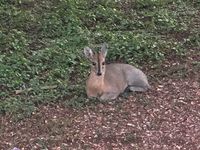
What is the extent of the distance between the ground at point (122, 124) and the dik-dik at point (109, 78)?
150 mm

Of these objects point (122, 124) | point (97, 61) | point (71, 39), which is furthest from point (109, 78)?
point (71, 39)

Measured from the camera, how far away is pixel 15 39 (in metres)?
9.36

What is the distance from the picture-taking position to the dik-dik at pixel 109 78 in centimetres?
777

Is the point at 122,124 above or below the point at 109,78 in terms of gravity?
below

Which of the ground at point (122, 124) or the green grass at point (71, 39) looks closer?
the ground at point (122, 124)

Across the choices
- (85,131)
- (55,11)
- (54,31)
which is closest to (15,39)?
(54,31)

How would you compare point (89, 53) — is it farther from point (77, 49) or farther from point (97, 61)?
point (77, 49)

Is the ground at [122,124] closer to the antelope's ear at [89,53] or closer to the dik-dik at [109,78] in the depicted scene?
the dik-dik at [109,78]

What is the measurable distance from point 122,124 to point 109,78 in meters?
1.06

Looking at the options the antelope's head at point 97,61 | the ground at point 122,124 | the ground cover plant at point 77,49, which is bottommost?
the ground at point 122,124

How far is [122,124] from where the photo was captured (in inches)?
281

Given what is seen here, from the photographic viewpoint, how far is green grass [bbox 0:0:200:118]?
7840 millimetres

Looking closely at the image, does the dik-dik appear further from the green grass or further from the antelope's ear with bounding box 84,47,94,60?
the green grass

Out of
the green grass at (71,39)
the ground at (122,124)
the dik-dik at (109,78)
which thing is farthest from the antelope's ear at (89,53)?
the ground at (122,124)
